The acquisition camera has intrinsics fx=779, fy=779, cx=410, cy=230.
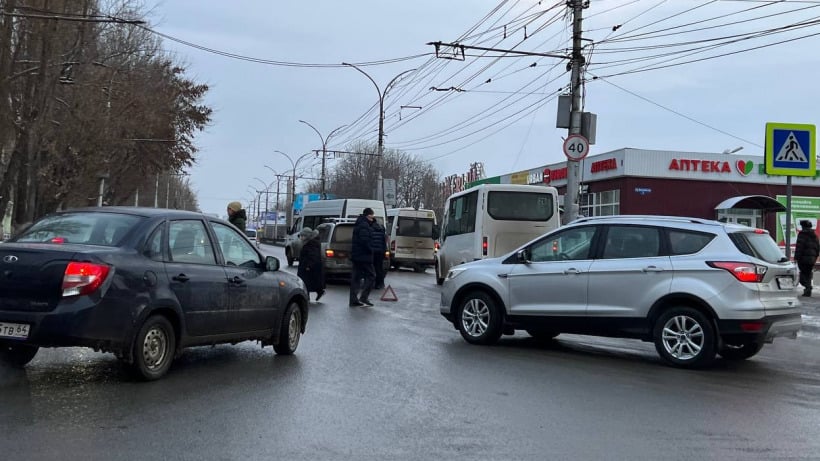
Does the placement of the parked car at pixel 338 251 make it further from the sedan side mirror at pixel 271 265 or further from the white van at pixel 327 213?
the sedan side mirror at pixel 271 265

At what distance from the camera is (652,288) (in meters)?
9.33

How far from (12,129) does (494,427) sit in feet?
69.6

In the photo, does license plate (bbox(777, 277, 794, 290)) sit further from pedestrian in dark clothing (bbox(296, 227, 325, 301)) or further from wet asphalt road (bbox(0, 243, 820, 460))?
pedestrian in dark clothing (bbox(296, 227, 325, 301))

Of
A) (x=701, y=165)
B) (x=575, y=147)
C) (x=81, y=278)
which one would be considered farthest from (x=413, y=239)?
(x=81, y=278)

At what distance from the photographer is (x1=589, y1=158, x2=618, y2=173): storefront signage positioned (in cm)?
3931

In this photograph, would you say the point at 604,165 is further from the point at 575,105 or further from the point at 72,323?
the point at 72,323

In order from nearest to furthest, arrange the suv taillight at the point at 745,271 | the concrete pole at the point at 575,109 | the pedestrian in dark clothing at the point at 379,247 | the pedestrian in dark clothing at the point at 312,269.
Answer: the suv taillight at the point at 745,271 → the pedestrian in dark clothing at the point at 312,269 → the pedestrian in dark clothing at the point at 379,247 → the concrete pole at the point at 575,109

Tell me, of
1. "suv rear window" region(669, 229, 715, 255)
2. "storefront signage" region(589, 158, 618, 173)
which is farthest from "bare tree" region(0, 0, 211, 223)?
"storefront signage" region(589, 158, 618, 173)

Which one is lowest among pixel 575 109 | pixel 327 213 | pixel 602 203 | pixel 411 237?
Answer: pixel 411 237

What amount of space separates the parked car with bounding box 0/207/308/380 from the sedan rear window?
0.01 m

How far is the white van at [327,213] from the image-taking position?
97.4 ft

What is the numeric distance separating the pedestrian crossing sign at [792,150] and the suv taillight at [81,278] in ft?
45.2

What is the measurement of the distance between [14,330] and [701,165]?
3725cm

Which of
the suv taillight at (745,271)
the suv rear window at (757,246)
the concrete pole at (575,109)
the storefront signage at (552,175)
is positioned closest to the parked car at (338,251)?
the concrete pole at (575,109)
